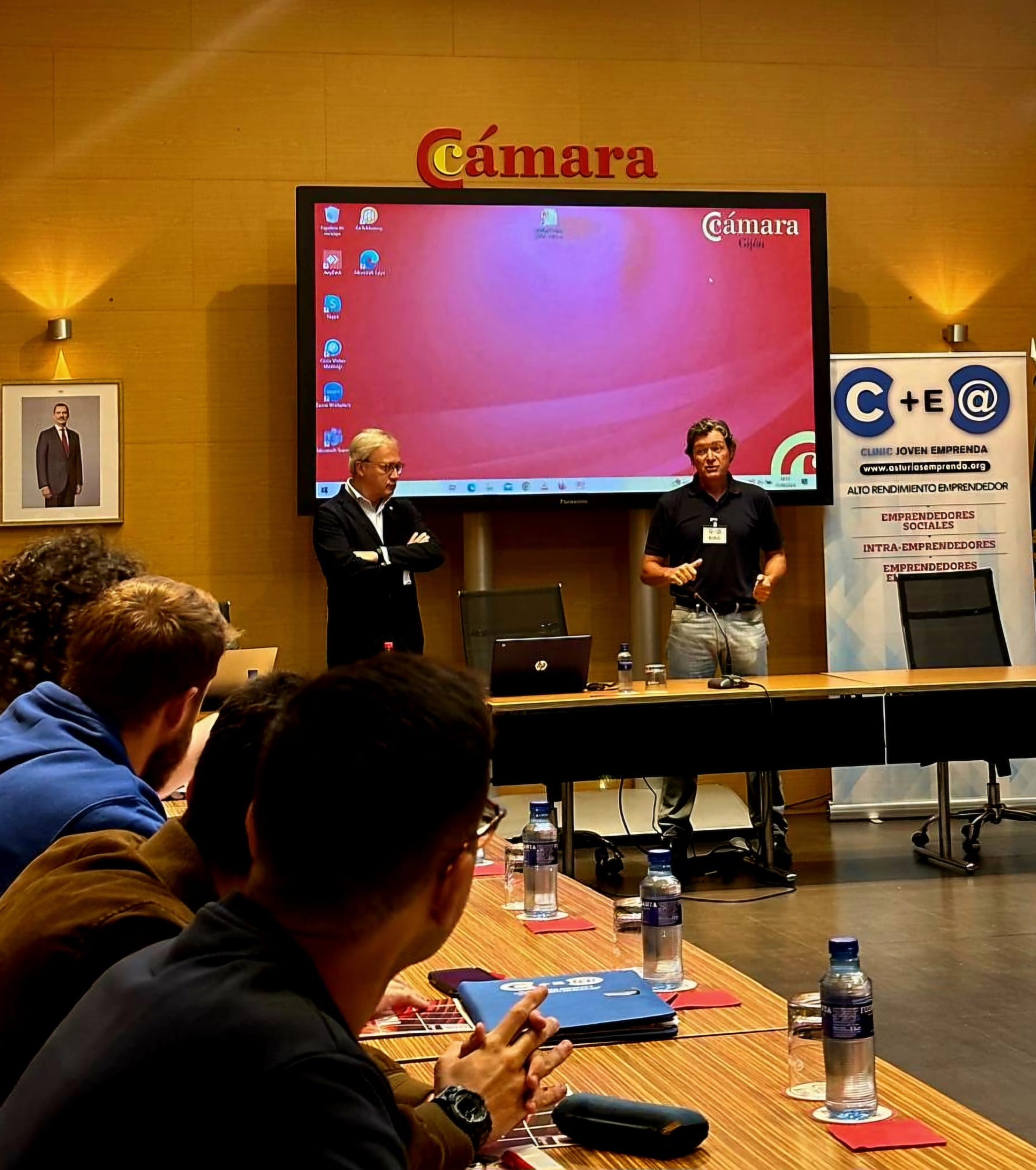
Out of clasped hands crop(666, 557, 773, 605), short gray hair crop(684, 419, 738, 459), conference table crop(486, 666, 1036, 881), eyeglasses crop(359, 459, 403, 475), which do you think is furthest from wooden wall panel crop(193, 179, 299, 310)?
conference table crop(486, 666, 1036, 881)

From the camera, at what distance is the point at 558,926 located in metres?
2.59

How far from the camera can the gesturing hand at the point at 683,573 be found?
20.5 ft

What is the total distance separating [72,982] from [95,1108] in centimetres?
42

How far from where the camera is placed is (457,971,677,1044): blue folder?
6.26ft

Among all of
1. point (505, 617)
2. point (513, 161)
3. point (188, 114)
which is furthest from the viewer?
point (513, 161)

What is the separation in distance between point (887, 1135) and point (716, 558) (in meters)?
5.14

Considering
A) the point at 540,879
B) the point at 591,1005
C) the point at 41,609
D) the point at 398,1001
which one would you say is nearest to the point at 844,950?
the point at 591,1005

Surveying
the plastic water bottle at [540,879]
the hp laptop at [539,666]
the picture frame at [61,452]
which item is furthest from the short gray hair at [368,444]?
the plastic water bottle at [540,879]

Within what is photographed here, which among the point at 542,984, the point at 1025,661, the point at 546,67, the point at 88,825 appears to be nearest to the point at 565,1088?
the point at 542,984

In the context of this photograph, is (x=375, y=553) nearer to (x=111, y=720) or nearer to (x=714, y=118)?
(x=714, y=118)

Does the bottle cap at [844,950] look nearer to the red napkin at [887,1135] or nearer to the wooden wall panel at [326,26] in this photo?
the red napkin at [887,1135]

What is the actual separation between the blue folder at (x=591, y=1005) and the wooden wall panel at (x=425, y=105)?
20.2ft

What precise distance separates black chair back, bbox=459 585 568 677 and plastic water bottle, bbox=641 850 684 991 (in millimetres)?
3853

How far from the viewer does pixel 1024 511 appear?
7.75 meters
